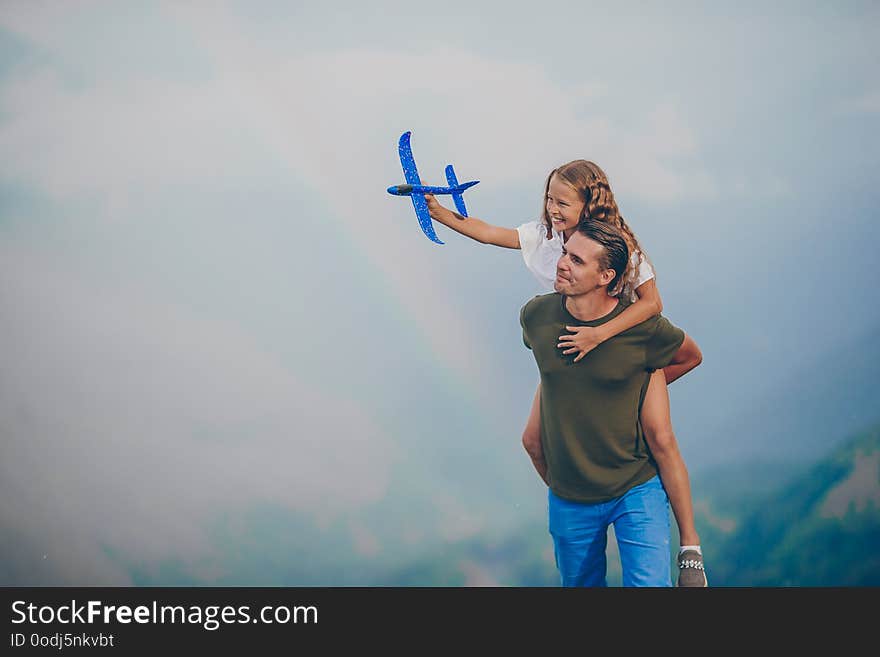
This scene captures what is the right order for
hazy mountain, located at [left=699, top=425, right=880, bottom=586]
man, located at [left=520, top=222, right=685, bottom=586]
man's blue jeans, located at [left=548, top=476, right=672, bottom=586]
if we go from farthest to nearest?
1. hazy mountain, located at [left=699, top=425, right=880, bottom=586]
2. man, located at [left=520, top=222, right=685, bottom=586]
3. man's blue jeans, located at [left=548, top=476, right=672, bottom=586]

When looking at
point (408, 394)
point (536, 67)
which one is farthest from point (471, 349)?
point (536, 67)

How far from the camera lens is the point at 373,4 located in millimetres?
3664

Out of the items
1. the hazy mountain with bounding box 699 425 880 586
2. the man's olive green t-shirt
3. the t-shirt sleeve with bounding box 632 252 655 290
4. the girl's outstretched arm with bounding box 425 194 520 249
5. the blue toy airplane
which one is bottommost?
the hazy mountain with bounding box 699 425 880 586

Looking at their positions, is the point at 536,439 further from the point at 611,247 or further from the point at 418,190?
the point at 418,190

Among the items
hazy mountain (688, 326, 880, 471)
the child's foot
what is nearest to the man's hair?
hazy mountain (688, 326, 880, 471)

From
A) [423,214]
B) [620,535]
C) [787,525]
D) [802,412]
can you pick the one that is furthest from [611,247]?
[787,525]

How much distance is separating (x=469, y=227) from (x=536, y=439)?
0.69 meters

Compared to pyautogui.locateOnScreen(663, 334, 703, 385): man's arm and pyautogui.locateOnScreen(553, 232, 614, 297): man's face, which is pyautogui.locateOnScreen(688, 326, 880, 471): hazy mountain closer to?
pyautogui.locateOnScreen(663, 334, 703, 385): man's arm

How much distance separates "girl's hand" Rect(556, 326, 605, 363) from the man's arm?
0.32m

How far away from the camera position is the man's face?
312 cm

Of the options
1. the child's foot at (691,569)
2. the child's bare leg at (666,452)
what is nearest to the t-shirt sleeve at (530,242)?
the child's bare leg at (666,452)

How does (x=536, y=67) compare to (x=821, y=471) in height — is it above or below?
above
